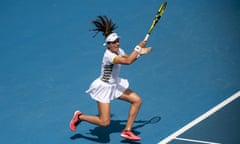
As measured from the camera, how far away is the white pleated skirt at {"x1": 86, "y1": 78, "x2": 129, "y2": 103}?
8367 millimetres

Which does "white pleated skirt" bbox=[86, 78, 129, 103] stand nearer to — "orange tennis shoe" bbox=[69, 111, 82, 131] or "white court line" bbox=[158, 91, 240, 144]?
"orange tennis shoe" bbox=[69, 111, 82, 131]

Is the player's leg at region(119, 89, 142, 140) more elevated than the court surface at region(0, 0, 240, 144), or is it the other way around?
the court surface at region(0, 0, 240, 144)

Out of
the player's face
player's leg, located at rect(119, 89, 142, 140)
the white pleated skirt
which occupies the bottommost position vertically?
player's leg, located at rect(119, 89, 142, 140)

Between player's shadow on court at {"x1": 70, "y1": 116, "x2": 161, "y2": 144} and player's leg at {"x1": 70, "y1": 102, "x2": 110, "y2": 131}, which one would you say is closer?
player's leg at {"x1": 70, "y1": 102, "x2": 110, "y2": 131}

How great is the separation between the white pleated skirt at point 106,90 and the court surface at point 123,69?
0.88 meters

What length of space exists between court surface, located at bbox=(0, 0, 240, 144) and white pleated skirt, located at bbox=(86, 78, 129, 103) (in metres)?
0.88

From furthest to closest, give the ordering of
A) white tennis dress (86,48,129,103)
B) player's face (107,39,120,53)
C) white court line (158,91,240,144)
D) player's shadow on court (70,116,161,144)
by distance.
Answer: player's shadow on court (70,116,161,144) → white court line (158,91,240,144) → white tennis dress (86,48,129,103) → player's face (107,39,120,53)

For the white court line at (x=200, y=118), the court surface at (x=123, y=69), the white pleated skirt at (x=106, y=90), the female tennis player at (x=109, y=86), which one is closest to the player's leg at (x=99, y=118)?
the female tennis player at (x=109, y=86)

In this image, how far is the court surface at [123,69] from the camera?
30.0 ft

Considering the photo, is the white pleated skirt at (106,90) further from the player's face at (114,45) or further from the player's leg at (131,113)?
the player's face at (114,45)

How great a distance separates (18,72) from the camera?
11.9 m

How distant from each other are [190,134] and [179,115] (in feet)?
2.39

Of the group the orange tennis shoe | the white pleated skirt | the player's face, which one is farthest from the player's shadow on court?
the player's face

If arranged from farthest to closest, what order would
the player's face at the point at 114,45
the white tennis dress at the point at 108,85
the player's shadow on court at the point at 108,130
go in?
the player's shadow on court at the point at 108,130, the white tennis dress at the point at 108,85, the player's face at the point at 114,45
